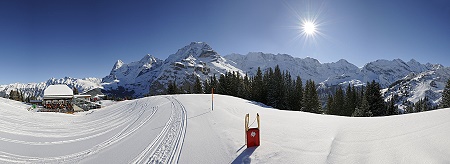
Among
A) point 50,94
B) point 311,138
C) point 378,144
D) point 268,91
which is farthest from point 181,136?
point 50,94

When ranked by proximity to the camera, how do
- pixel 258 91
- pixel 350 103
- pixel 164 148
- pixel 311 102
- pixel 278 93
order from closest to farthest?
pixel 164 148 → pixel 311 102 → pixel 350 103 → pixel 278 93 → pixel 258 91

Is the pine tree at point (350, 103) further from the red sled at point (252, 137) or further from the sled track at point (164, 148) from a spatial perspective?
the red sled at point (252, 137)

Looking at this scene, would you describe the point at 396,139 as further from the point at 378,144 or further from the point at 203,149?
the point at 203,149

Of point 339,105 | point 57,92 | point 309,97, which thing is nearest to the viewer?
point 309,97

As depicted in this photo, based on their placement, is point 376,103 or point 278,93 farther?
point 278,93

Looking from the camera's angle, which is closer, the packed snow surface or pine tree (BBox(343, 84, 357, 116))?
the packed snow surface

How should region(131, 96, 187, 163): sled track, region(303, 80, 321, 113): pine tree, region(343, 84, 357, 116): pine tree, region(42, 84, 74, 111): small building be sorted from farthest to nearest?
region(42, 84, 74, 111): small building < region(343, 84, 357, 116): pine tree < region(303, 80, 321, 113): pine tree < region(131, 96, 187, 163): sled track

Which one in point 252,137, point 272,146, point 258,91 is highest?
point 258,91

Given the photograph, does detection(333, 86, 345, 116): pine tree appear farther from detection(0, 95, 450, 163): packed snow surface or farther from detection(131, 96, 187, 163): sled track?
detection(131, 96, 187, 163): sled track

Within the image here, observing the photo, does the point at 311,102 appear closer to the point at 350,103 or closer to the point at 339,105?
the point at 339,105

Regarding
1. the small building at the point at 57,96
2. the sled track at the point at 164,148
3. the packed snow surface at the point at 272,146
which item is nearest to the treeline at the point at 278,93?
the packed snow surface at the point at 272,146

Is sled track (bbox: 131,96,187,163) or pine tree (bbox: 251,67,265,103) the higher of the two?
pine tree (bbox: 251,67,265,103)

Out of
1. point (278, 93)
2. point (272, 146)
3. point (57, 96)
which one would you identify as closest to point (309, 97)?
point (278, 93)

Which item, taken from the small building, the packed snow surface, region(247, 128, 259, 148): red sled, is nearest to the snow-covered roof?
the small building
